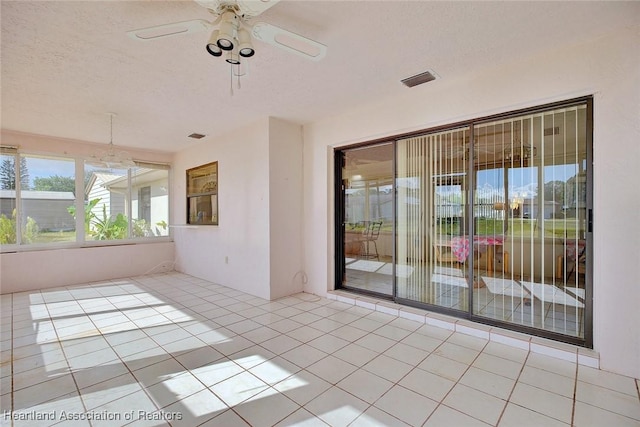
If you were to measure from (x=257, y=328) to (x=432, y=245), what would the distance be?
209 centimetres

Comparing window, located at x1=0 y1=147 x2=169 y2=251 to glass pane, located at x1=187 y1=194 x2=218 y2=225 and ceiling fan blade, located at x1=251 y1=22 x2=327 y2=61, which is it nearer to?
glass pane, located at x1=187 y1=194 x2=218 y2=225

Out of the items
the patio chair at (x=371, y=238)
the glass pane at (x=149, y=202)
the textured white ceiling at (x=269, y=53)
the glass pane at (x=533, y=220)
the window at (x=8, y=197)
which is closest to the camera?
the textured white ceiling at (x=269, y=53)

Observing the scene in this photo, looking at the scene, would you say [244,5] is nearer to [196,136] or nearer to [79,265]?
[196,136]

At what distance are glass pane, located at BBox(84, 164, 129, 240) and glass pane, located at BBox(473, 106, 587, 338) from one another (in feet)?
19.0

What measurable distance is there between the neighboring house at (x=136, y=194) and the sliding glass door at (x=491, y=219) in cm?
451

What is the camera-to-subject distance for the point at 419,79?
9.34 ft

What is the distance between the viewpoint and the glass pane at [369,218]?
3686mm

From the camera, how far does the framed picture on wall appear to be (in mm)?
5160

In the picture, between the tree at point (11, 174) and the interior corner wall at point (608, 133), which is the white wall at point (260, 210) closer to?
the interior corner wall at point (608, 133)

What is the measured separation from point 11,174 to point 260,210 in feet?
13.2

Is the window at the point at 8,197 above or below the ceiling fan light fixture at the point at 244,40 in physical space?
below

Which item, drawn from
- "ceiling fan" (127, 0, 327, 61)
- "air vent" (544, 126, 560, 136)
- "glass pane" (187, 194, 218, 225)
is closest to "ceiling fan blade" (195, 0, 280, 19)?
"ceiling fan" (127, 0, 327, 61)

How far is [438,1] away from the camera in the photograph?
181 centimetres

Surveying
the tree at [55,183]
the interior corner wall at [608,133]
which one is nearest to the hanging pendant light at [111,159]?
the tree at [55,183]
